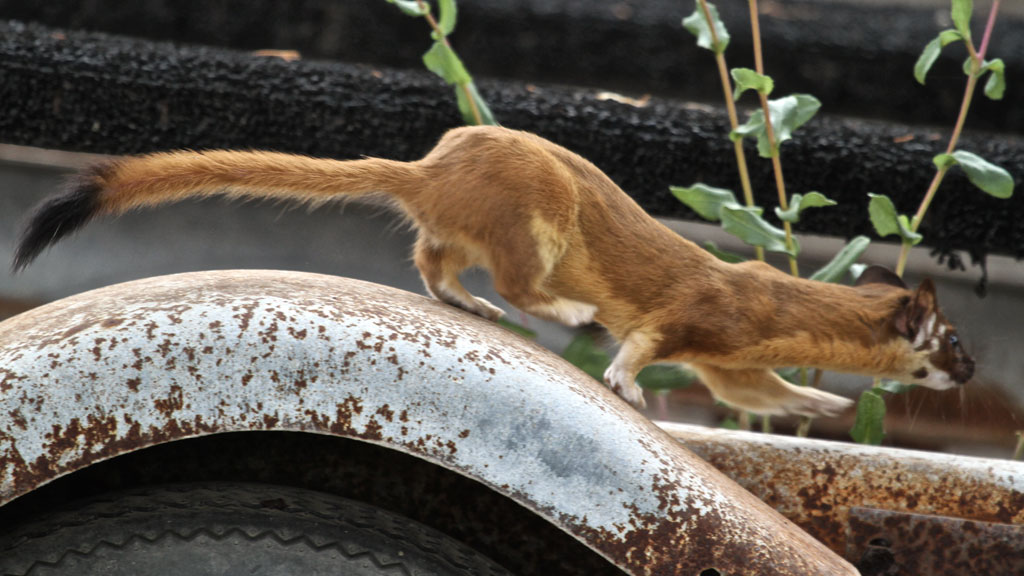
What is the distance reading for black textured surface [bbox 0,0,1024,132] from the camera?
2984mm

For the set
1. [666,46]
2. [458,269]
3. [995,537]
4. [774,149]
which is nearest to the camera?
[995,537]

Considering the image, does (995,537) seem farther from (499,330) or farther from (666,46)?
(666,46)

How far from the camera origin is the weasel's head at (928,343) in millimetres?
1148

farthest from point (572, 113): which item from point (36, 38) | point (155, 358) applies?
point (155, 358)

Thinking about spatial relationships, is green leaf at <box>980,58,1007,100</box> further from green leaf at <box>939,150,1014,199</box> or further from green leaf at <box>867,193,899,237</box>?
green leaf at <box>867,193,899,237</box>

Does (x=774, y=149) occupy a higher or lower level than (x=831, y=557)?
higher

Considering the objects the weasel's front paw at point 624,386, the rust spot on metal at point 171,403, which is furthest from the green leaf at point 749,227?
the rust spot on metal at point 171,403

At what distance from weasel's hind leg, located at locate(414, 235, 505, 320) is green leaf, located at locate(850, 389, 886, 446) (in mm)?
581

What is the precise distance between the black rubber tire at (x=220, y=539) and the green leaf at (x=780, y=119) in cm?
94

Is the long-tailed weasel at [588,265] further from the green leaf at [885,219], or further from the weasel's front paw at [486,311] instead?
the green leaf at [885,219]

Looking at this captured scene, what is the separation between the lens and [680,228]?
8.20ft

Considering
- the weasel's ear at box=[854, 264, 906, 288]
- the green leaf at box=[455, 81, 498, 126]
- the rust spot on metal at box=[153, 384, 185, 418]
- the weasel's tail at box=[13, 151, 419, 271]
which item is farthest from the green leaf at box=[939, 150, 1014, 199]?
the rust spot on metal at box=[153, 384, 185, 418]

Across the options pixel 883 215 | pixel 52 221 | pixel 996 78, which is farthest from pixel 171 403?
pixel 996 78

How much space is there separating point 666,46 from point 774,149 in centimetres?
176
